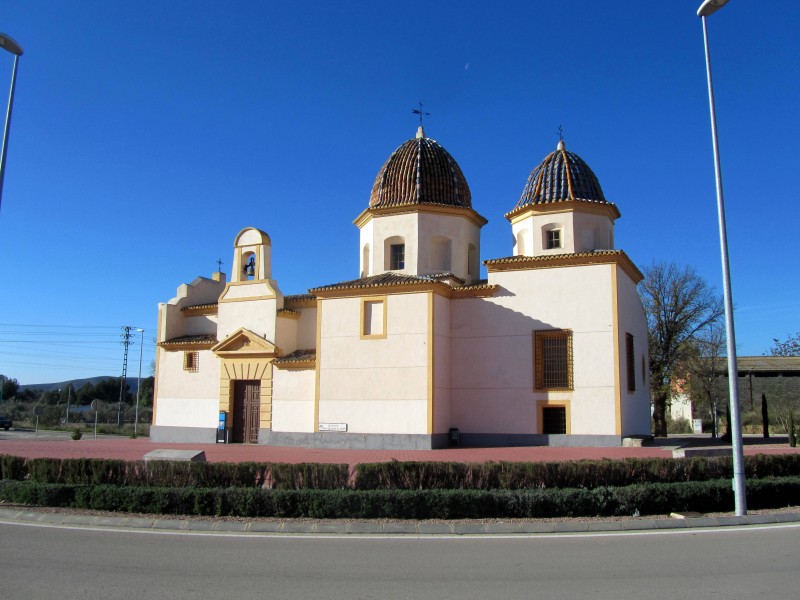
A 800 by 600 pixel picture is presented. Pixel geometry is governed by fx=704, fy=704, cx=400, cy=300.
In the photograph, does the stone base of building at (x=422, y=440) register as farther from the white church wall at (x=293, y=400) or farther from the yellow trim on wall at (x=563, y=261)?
the yellow trim on wall at (x=563, y=261)

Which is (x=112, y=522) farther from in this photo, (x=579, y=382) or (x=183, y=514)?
(x=579, y=382)

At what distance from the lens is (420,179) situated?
100 ft

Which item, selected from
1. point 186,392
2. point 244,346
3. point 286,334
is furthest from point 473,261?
point 186,392

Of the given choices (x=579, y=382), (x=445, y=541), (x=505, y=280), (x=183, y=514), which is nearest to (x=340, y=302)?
(x=505, y=280)

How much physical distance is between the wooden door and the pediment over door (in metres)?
1.36

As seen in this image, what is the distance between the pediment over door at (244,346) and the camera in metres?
30.5

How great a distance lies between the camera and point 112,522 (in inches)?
464

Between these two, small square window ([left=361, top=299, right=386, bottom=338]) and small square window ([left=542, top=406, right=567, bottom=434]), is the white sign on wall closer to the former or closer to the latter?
small square window ([left=361, top=299, right=386, bottom=338])

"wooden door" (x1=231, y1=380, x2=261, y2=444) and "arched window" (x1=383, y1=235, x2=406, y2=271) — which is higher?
"arched window" (x1=383, y1=235, x2=406, y2=271)

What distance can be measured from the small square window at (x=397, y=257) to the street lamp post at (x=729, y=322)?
18.1m

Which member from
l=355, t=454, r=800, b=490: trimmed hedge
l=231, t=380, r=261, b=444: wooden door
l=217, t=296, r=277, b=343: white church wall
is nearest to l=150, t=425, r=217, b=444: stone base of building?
l=231, t=380, r=261, b=444: wooden door

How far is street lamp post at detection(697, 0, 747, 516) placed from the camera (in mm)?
12273

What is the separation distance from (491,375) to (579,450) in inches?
191

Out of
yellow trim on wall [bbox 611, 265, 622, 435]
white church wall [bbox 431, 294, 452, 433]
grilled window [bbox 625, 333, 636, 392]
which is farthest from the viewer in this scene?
grilled window [bbox 625, 333, 636, 392]
